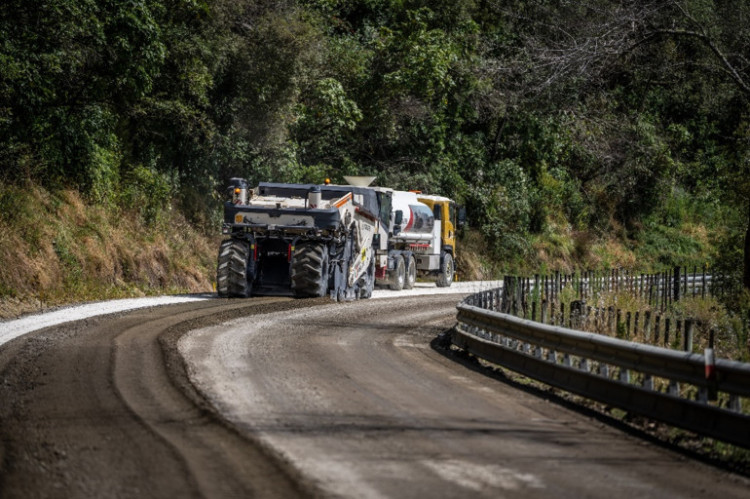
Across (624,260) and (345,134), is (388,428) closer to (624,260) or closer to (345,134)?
(345,134)

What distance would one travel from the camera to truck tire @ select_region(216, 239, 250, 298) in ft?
71.3

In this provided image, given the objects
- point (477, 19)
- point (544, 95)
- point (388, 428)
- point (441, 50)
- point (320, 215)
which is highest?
point (477, 19)

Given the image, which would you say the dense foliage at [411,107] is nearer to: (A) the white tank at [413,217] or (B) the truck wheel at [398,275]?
(A) the white tank at [413,217]

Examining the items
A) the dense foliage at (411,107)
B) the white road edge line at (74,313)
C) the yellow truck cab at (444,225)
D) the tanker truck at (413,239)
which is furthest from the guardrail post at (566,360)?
the yellow truck cab at (444,225)

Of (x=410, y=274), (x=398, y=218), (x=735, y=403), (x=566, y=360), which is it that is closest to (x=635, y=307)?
(x=566, y=360)

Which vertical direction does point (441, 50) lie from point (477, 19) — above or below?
below

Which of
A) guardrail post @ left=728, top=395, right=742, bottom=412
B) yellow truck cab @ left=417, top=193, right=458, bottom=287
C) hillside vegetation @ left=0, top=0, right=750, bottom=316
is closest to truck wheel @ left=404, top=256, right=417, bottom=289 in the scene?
yellow truck cab @ left=417, top=193, right=458, bottom=287

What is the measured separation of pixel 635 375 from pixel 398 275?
690 inches

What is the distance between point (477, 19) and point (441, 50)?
390 inches

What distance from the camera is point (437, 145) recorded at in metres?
40.3

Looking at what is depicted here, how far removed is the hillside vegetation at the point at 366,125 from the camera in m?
20.0

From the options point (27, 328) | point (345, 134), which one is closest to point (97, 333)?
point (27, 328)

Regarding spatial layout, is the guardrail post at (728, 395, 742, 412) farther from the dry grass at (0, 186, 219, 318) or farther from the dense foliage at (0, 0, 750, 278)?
the dry grass at (0, 186, 219, 318)

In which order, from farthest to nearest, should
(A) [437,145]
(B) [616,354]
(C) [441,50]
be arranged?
(A) [437,145] < (C) [441,50] < (B) [616,354]
